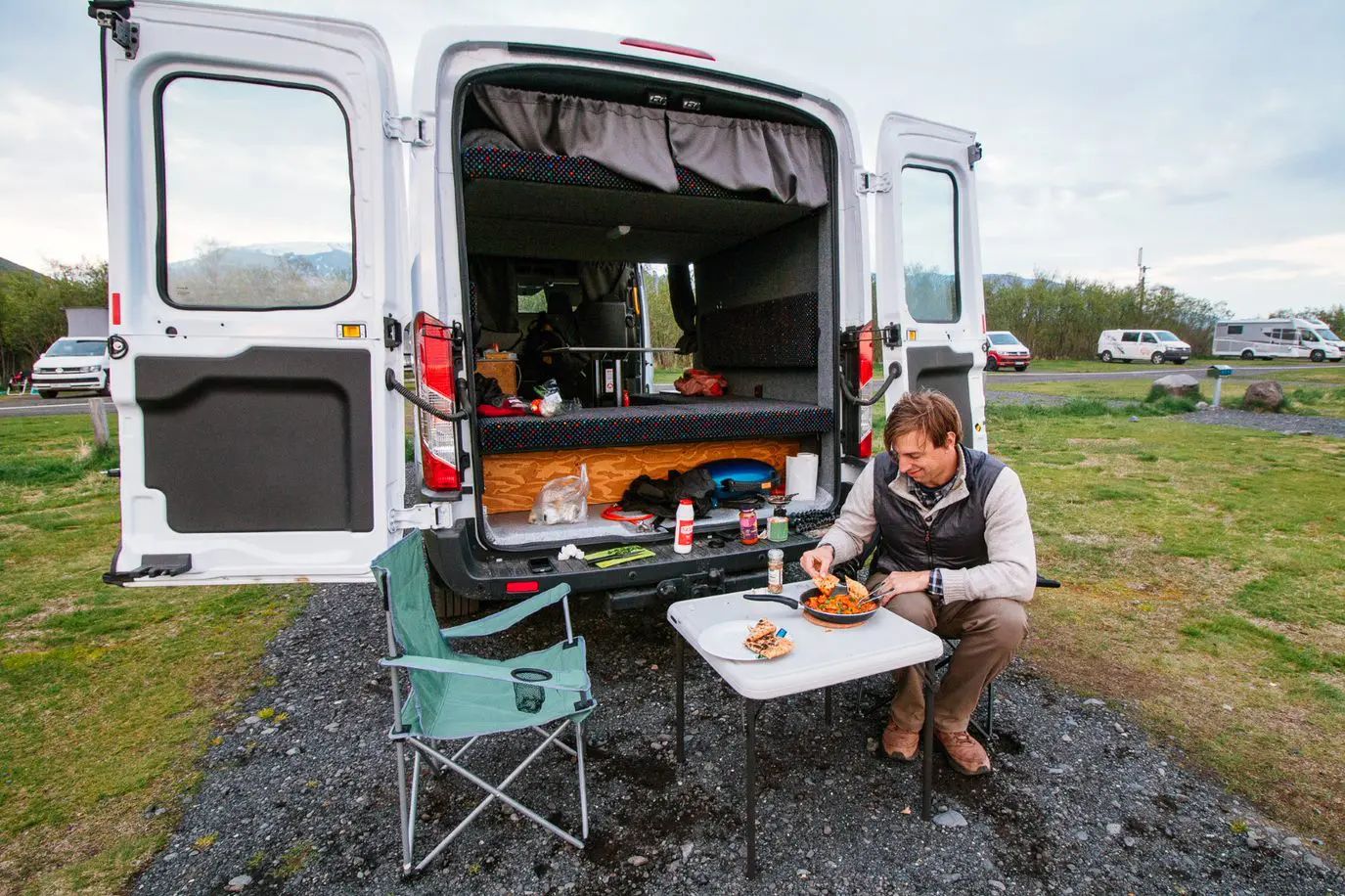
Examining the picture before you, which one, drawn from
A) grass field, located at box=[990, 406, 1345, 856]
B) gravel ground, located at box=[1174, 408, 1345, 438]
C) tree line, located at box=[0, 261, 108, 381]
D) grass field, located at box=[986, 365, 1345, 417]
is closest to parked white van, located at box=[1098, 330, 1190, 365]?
grass field, located at box=[986, 365, 1345, 417]

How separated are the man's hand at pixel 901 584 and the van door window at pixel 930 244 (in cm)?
133

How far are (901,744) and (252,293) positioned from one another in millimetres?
2541

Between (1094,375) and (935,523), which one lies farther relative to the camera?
(1094,375)

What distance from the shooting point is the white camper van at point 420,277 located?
2143mm

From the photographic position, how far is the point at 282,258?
2.24m

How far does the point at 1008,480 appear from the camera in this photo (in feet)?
7.27

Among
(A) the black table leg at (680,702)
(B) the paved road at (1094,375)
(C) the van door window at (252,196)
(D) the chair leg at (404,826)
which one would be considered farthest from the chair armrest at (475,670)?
(B) the paved road at (1094,375)

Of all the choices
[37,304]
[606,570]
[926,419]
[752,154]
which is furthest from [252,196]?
[37,304]

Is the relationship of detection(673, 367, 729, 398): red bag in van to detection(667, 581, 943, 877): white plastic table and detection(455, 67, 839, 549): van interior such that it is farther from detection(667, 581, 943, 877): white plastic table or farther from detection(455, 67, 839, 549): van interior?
detection(667, 581, 943, 877): white plastic table

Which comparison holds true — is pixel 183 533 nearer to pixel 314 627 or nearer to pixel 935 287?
pixel 314 627

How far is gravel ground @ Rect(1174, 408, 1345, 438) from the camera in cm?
920

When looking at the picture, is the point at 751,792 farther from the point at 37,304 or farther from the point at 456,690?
the point at 37,304

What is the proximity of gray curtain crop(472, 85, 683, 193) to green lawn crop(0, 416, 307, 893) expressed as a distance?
2499 mm

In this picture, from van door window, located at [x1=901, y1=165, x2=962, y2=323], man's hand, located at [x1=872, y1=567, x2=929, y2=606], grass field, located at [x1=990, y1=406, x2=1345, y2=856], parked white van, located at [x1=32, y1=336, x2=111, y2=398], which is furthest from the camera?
parked white van, located at [x1=32, y1=336, x2=111, y2=398]
